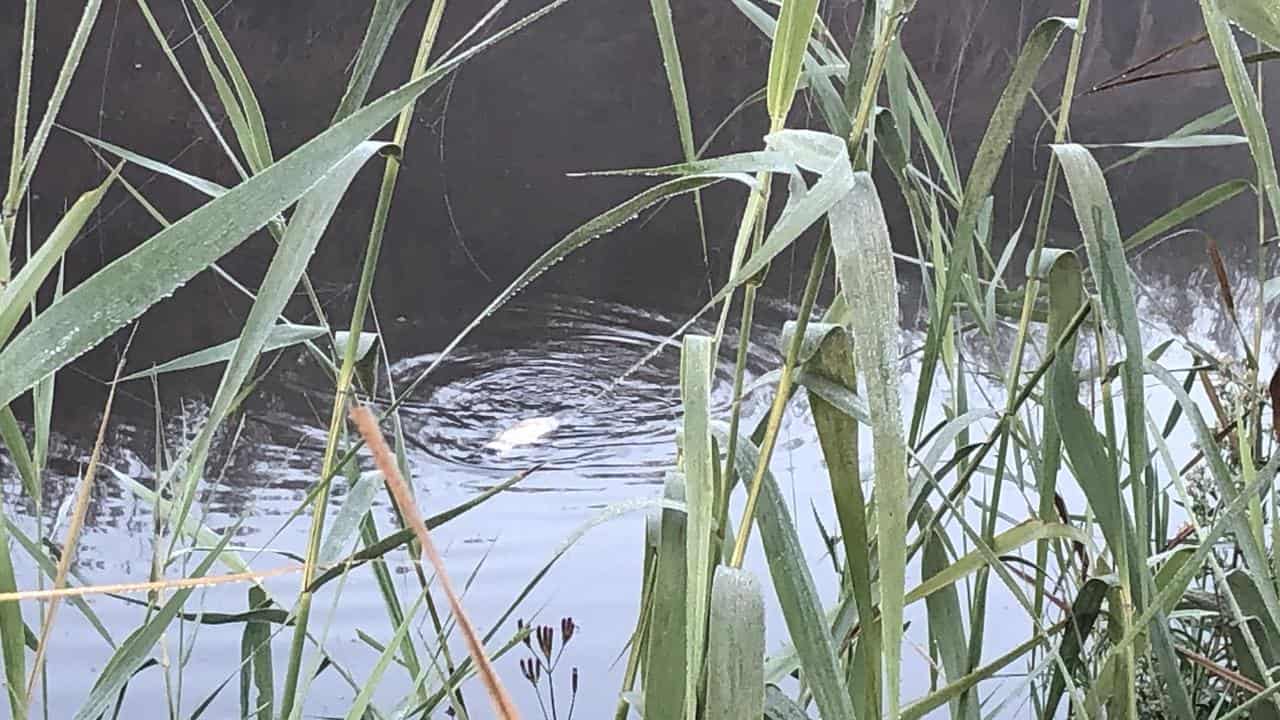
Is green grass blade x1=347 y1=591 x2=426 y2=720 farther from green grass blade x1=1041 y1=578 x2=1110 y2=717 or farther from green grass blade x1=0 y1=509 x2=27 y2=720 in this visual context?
green grass blade x1=1041 y1=578 x2=1110 y2=717

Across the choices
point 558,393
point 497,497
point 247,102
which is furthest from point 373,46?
point 558,393

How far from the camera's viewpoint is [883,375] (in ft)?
0.74

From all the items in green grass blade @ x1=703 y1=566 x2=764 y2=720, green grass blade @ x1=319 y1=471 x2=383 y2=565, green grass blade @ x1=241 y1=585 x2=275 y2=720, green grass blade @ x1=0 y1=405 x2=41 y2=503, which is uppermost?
green grass blade @ x1=0 y1=405 x2=41 y2=503

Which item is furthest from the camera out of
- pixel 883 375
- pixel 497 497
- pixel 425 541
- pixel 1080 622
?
pixel 497 497

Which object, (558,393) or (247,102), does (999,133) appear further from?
(558,393)

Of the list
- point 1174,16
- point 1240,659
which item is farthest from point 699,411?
point 1174,16

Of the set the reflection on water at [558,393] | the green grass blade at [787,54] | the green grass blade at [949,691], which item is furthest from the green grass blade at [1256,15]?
the reflection on water at [558,393]

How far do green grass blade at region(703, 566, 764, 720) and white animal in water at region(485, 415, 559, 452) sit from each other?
3.10ft

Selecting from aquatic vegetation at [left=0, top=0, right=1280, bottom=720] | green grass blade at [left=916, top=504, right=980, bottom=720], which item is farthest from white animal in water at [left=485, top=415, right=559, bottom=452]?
green grass blade at [left=916, top=504, right=980, bottom=720]

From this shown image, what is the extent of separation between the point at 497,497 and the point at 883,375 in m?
0.95

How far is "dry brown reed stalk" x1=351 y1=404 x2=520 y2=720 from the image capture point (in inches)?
4.2

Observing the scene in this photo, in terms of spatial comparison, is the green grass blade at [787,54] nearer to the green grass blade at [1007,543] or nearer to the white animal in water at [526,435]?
the green grass blade at [1007,543]

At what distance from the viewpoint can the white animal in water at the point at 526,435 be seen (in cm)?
122

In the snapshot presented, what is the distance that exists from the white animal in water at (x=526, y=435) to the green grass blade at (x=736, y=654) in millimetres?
946
